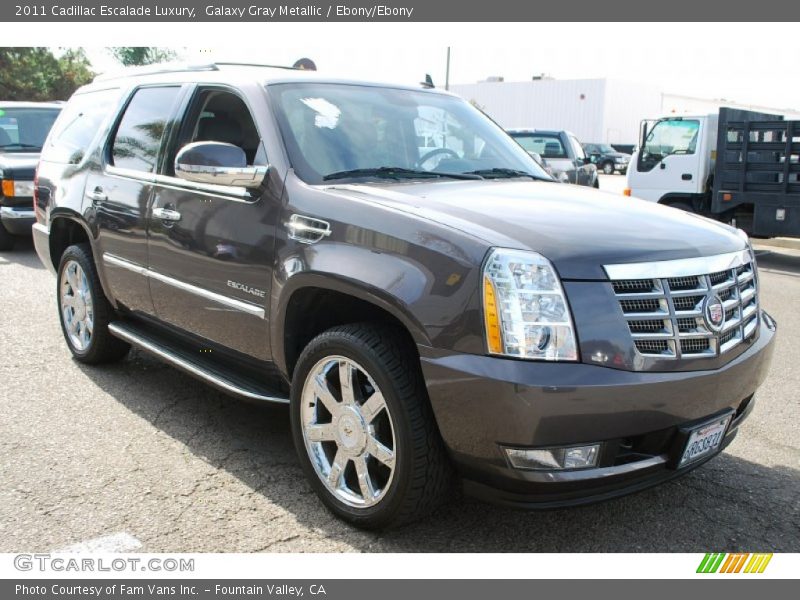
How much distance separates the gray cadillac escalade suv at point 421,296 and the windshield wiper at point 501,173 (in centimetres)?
1

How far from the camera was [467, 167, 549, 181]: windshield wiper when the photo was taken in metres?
4.02

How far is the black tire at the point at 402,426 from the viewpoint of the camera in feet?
9.18

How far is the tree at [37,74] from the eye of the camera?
1395 inches

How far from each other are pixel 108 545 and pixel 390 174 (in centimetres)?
201

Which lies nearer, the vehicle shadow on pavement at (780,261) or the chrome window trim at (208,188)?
the chrome window trim at (208,188)

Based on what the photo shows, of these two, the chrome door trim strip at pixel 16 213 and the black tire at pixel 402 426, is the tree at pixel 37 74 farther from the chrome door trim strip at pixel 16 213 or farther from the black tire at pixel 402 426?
the black tire at pixel 402 426

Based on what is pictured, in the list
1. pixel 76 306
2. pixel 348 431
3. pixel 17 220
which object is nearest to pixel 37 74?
pixel 17 220

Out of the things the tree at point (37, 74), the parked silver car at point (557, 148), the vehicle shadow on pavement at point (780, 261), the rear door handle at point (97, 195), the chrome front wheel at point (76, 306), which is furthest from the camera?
the tree at point (37, 74)

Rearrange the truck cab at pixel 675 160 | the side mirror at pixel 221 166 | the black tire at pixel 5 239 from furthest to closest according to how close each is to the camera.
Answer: the truck cab at pixel 675 160, the black tire at pixel 5 239, the side mirror at pixel 221 166

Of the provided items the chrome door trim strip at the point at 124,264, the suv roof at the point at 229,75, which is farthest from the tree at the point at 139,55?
the chrome door trim strip at the point at 124,264

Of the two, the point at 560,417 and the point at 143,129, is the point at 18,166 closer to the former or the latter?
the point at 143,129

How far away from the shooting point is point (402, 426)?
9.18 ft

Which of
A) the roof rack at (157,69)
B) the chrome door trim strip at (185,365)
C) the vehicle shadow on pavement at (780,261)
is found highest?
the roof rack at (157,69)

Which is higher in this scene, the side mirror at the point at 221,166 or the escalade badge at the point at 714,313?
the side mirror at the point at 221,166
